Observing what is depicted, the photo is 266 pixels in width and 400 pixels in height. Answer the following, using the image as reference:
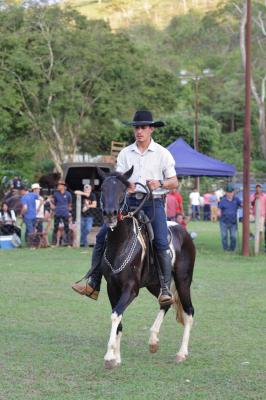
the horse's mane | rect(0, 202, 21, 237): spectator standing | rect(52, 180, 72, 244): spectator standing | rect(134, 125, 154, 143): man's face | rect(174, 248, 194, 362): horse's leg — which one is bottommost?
rect(0, 202, 21, 237): spectator standing

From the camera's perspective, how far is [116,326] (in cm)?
786

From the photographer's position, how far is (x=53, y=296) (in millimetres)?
13547

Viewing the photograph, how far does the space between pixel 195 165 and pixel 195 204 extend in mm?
18346

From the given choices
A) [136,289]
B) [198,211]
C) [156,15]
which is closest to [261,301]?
[136,289]

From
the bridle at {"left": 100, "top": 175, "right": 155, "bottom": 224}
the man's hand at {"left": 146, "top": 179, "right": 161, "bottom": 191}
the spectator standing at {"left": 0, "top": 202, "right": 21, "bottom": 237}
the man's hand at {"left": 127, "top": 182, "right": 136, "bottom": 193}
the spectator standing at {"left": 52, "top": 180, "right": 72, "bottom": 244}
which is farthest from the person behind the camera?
the spectator standing at {"left": 0, "top": 202, "right": 21, "bottom": 237}

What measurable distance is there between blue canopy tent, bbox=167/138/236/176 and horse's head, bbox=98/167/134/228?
15.1 meters

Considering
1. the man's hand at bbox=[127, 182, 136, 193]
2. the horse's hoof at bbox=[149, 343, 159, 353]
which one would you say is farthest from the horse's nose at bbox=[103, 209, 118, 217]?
the horse's hoof at bbox=[149, 343, 159, 353]

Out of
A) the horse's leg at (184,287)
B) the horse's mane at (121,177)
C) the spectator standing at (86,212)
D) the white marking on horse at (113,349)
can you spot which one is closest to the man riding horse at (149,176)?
the horse's leg at (184,287)

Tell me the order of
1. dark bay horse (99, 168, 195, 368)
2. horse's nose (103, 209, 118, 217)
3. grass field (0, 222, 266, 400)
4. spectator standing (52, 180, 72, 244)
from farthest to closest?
spectator standing (52, 180, 72, 244), dark bay horse (99, 168, 195, 368), horse's nose (103, 209, 118, 217), grass field (0, 222, 266, 400)

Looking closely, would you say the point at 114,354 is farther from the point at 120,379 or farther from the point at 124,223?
the point at 124,223

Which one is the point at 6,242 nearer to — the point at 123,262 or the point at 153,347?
the point at 153,347

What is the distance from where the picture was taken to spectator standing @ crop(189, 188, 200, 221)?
4112cm

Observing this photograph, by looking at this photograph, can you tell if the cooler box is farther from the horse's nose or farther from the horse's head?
the horse's nose

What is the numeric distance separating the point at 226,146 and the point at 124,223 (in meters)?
58.7
